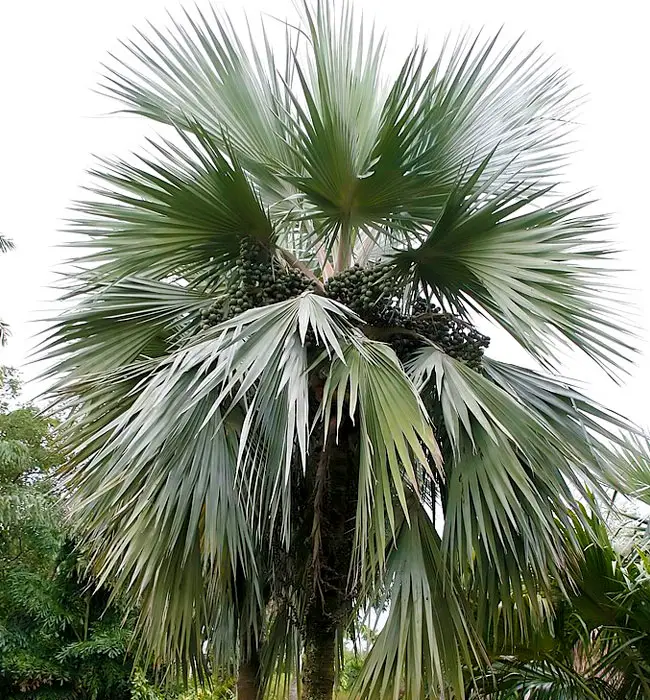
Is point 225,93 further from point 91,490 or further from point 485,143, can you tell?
point 91,490

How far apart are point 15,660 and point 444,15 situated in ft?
16.8

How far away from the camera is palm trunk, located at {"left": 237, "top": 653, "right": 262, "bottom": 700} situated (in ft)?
11.5

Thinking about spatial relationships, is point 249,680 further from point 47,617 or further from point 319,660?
point 47,617

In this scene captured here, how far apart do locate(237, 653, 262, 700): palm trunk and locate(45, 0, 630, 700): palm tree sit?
0.02 metres

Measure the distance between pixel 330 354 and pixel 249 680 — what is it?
200 cm

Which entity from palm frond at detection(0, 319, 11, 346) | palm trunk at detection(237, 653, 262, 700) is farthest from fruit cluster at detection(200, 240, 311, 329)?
palm frond at detection(0, 319, 11, 346)

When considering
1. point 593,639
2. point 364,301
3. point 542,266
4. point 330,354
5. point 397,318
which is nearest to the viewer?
point 330,354

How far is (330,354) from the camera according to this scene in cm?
248

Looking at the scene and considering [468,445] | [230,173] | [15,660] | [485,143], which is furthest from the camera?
[15,660]

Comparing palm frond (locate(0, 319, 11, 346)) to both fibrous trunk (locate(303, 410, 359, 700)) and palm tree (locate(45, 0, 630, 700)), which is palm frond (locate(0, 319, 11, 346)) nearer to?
palm tree (locate(45, 0, 630, 700))

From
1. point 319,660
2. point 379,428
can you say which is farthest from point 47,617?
point 379,428

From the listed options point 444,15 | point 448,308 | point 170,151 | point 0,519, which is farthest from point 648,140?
A: point 0,519

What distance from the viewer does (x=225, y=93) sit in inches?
122

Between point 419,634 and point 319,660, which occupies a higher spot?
point 419,634
